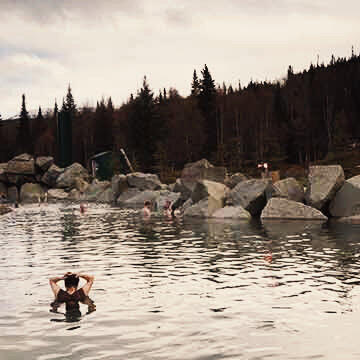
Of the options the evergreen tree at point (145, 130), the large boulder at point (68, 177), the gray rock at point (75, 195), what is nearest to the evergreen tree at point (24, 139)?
the large boulder at point (68, 177)

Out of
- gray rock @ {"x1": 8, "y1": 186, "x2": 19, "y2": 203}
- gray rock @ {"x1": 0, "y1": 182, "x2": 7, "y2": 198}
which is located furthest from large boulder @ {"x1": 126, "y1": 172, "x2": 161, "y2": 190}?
gray rock @ {"x1": 0, "y1": 182, "x2": 7, "y2": 198}

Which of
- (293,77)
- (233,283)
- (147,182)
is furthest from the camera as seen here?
(293,77)

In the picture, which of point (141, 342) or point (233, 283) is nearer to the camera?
point (141, 342)

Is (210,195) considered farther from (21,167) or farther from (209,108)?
(209,108)

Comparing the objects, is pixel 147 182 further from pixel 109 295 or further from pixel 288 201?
pixel 109 295

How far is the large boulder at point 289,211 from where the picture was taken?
1179 inches

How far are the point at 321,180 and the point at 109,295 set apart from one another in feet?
66.5

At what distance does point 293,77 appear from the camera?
108 meters

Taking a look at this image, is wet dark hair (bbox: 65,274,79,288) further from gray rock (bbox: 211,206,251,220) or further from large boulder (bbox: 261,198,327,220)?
gray rock (bbox: 211,206,251,220)

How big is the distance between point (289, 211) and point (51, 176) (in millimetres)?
55157

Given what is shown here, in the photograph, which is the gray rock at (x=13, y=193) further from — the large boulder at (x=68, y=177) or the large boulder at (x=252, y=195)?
the large boulder at (x=252, y=195)

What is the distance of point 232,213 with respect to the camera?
3300cm

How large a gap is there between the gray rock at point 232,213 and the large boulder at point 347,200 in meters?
5.14

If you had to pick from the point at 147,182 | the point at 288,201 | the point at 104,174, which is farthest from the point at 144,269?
the point at 104,174
